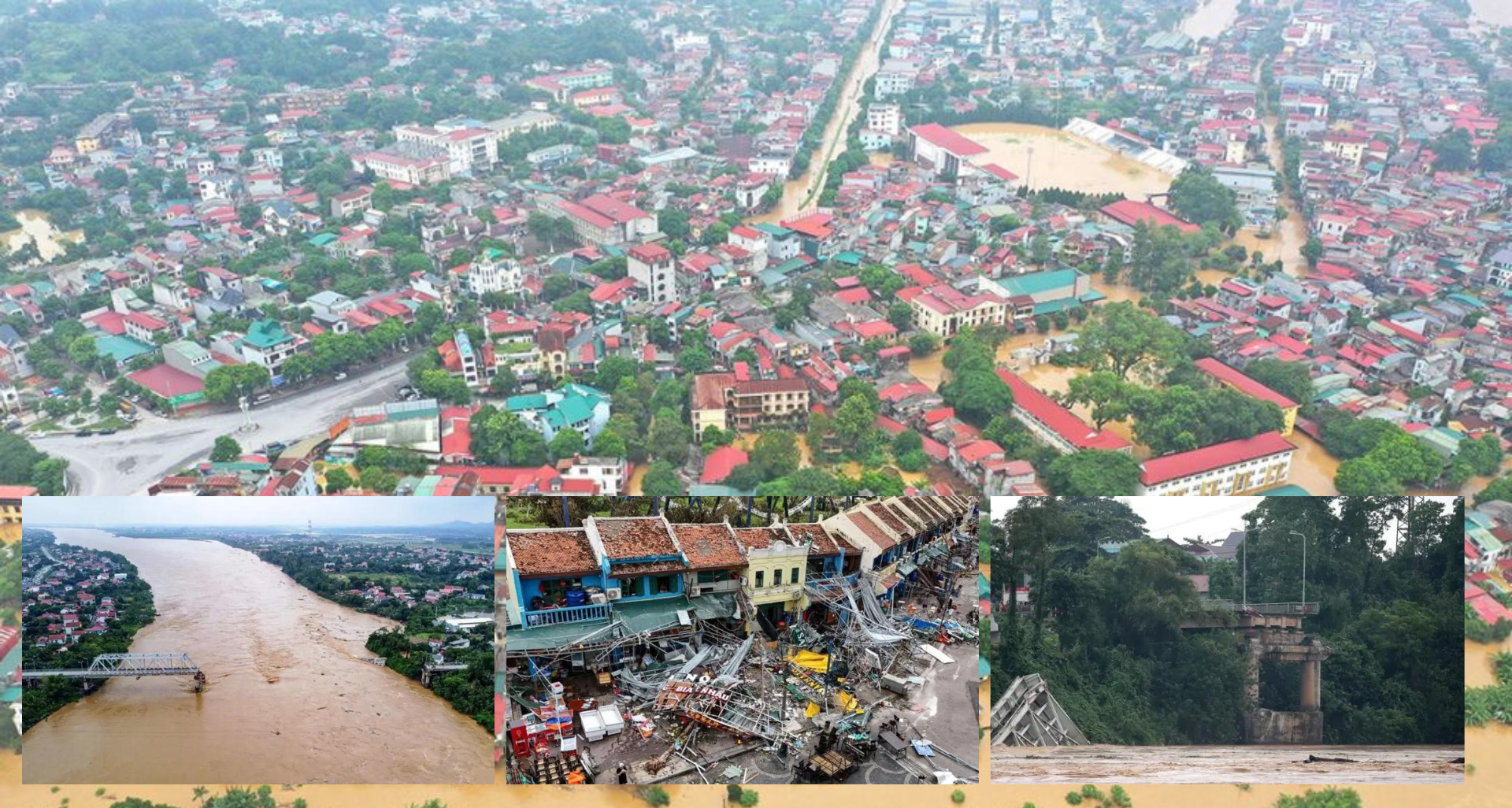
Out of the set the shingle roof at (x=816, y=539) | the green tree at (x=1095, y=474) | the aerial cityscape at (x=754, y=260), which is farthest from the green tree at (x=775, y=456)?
the shingle roof at (x=816, y=539)

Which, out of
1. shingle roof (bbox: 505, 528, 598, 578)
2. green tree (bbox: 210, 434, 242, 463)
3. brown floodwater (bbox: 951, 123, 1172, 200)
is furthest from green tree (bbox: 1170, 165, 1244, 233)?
shingle roof (bbox: 505, 528, 598, 578)

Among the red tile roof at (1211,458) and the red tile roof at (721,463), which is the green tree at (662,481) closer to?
the red tile roof at (721,463)

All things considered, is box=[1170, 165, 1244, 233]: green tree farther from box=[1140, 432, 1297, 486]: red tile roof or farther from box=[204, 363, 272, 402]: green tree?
box=[204, 363, 272, 402]: green tree

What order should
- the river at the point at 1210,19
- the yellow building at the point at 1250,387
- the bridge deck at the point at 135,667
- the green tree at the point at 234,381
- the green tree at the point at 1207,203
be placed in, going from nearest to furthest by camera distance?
the bridge deck at the point at 135,667 → the yellow building at the point at 1250,387 → the green tree at the point at 234,381 → the green tree at the point at 1207,203 → the river at the point at 1210,19

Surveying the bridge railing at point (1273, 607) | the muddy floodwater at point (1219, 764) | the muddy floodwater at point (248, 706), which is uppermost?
the bridge railing at point (1273, 607)

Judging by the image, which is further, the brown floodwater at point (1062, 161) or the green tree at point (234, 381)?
the brown floodwater at point (1062, 161)

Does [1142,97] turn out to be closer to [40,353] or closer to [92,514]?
[40,353]

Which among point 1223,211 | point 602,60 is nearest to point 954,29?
point 602,60
